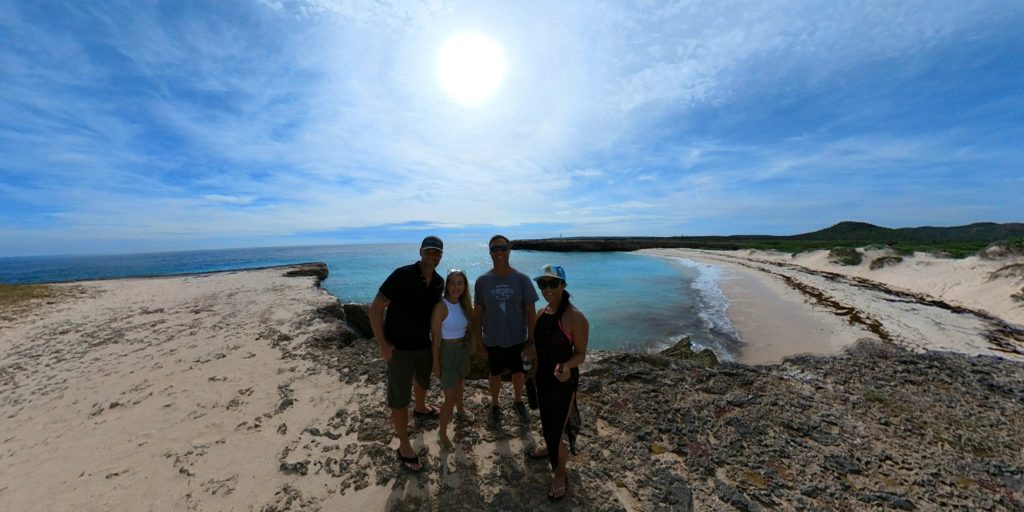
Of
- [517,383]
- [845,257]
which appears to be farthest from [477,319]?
[845,257]

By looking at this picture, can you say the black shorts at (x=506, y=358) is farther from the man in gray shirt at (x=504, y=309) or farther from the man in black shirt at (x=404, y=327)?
the man in black shirt at (x=404, y=327)

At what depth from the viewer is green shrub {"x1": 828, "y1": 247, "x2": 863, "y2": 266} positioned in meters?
25.4

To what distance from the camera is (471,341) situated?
151 inches

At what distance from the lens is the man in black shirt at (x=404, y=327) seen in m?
3.44

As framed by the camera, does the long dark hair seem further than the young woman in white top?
No

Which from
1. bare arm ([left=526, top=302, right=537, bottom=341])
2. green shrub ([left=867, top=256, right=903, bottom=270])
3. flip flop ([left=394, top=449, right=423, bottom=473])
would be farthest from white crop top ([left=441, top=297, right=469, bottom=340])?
green shrub ([left=867, top=256, right=903, bottom=270])

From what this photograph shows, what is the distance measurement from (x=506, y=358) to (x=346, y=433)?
2.27m

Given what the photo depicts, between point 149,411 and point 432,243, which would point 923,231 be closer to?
point 432,243

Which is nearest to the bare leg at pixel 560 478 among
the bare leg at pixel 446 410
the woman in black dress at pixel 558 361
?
the woman in black dress at pixel 558 361

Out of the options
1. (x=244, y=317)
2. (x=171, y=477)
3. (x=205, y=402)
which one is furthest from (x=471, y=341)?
(x=244, y=317)

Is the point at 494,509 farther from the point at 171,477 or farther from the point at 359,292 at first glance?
the point at 359,292

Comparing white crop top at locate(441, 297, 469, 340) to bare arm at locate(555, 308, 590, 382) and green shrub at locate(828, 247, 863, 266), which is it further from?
green shrub at locate(828, 247, 863, 266)

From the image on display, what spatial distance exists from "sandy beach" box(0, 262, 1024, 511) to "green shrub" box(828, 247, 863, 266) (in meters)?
22.5

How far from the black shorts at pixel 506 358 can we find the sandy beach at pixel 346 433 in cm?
79
